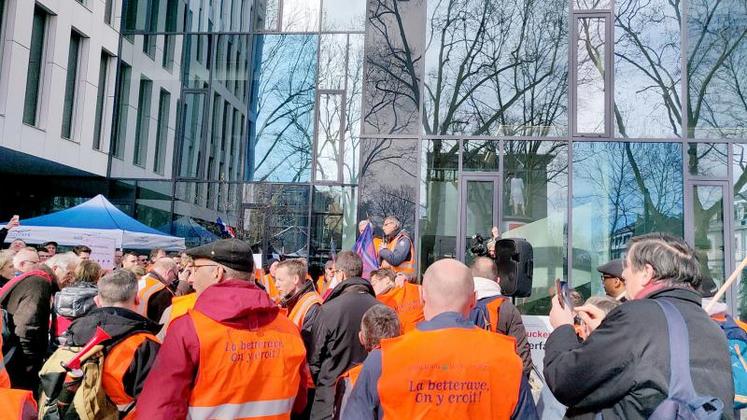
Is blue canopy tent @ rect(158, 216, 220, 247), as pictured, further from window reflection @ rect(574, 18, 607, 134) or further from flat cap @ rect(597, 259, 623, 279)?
flat cap @ rect(597, 259, 623, 279)

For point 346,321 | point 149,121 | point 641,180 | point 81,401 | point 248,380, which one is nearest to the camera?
point 248,380

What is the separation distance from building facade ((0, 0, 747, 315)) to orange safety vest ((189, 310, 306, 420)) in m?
8.59

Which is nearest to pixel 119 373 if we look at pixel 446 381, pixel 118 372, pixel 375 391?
pixel 118 372

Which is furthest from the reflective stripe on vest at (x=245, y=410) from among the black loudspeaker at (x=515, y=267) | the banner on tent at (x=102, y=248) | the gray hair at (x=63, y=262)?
the banner on tent at (x=102, y=248)

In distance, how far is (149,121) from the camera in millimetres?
15492

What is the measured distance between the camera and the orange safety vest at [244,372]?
8.65 feet

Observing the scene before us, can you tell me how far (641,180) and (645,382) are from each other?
9.99 m

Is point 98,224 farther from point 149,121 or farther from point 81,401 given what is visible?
point 81,401

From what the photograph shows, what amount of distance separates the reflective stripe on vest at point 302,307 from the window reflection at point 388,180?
670 centimetres

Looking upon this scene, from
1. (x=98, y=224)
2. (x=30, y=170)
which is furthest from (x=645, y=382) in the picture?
(x=30, y=170)

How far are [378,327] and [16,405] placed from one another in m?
2.08

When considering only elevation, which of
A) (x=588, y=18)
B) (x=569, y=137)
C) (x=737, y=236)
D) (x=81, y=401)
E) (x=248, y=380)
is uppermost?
(x=588, y=18)

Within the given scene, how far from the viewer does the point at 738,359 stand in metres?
3.41

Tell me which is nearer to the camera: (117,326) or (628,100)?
(117,326)
